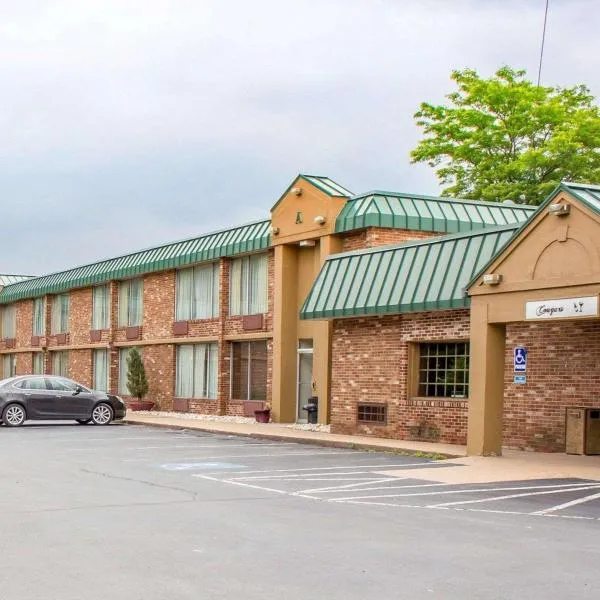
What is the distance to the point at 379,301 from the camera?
2336 centimetres

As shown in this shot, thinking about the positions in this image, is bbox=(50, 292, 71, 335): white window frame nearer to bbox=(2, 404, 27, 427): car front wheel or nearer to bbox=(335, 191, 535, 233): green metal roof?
bbox=(2, 404, 27, 427): car front wheel

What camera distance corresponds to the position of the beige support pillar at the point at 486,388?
19234 millimetres

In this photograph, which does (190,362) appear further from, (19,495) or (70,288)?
(19,495)

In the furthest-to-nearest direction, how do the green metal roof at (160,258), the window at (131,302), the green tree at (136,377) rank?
the window at (131,302) → the green tree at (136,377) → the green metal roof at (160,258)

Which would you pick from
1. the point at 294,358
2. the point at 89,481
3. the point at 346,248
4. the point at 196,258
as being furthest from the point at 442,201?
the point at 89,481

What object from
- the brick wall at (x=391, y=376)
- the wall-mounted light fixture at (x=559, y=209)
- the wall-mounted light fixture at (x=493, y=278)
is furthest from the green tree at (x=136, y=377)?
the wall-mounted light fixture at (x=559, y=209)

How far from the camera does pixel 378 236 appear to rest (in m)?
27.5

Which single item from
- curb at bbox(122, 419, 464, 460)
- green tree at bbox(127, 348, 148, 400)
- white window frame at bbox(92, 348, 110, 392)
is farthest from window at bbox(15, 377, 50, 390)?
white window frame at bbox(92, 348, 110, 392)

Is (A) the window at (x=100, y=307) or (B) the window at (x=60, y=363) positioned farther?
(B) the window at (x=60, y=363)

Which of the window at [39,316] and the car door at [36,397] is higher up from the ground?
the window at [39,316]

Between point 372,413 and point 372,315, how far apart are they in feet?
7.61

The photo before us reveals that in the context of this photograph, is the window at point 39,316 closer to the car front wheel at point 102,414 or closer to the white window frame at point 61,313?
the white window frame at point 61,313

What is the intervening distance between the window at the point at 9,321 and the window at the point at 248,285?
1025 inches

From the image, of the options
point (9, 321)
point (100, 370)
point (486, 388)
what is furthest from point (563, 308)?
point (9, 321)
